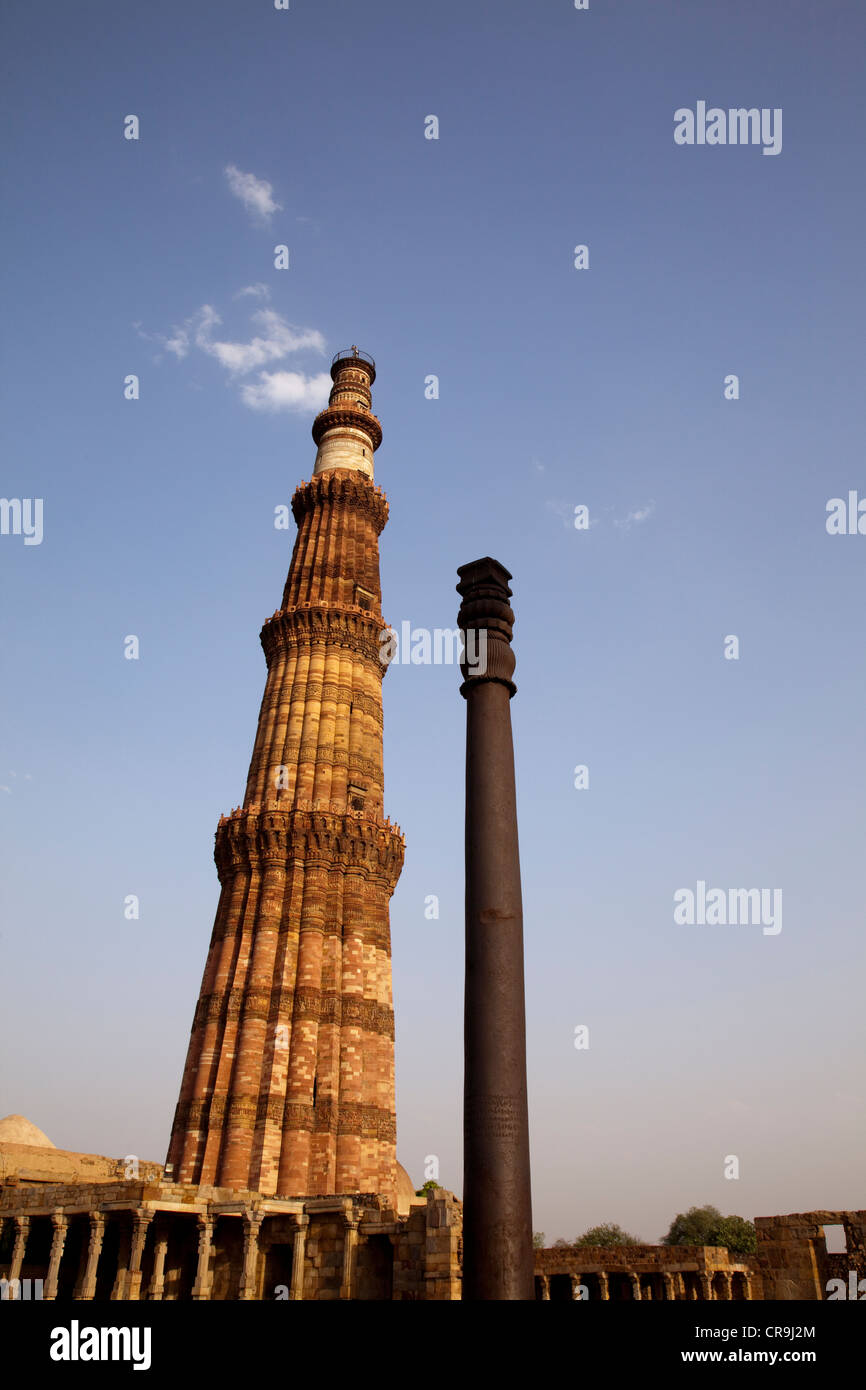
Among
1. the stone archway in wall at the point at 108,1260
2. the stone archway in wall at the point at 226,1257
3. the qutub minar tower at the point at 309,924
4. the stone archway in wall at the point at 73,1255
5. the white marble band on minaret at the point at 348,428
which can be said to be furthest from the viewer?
the white marble band on minaret at the point at 348,428

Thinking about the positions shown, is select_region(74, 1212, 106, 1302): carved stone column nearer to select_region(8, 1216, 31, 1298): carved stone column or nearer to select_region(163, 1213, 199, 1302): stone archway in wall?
select_region(8, 1216, 31, 1298): carved stone column

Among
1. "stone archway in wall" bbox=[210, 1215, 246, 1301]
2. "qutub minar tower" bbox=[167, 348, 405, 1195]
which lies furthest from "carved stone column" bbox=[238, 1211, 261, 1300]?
"qutub minar tower" bbox=[167, 348, 405, 1195]

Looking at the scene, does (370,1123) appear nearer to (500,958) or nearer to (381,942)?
(381,942)

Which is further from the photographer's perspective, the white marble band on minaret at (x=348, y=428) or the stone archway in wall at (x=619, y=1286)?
the white marble band on minaret at (x=348, y=428)

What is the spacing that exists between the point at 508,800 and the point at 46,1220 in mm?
23465

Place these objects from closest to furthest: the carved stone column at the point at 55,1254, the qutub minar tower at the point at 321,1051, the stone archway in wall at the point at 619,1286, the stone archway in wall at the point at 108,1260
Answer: the qutub minar tower at the point at 321,1051
the carved stone column at the point at 55,1254
the stone archway in wall at the point at 108,1260
the stone archway in wall at the point at 619,1286

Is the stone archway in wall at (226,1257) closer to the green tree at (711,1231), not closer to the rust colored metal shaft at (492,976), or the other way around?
the rust colored metal shaft at (492,976)

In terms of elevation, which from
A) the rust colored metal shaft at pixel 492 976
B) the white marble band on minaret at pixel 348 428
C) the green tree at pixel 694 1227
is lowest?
the green tree at pixel 694 1227

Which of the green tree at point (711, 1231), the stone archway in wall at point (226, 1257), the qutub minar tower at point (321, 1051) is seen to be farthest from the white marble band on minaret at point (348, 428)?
the green tree at point (711, 1231)

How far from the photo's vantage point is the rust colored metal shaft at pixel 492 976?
8945 mm

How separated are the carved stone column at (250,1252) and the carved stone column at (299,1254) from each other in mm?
986

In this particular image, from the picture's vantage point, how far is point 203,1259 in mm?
23750

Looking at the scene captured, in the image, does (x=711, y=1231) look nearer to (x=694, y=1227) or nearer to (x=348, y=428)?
(x=694, y=1227)
